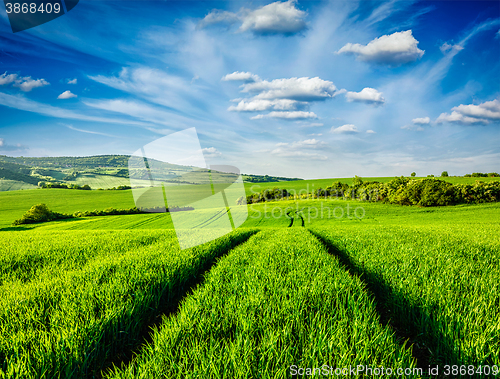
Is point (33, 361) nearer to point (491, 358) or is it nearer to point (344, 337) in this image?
point (344, 337)

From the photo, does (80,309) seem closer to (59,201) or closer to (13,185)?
(59,201)

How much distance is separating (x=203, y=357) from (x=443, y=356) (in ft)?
9.29

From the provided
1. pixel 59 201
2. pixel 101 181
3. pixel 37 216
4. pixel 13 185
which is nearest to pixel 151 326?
pixel 37 216

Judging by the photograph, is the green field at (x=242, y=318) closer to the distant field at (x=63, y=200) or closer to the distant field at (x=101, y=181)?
the distant field at (x=63, y=200)

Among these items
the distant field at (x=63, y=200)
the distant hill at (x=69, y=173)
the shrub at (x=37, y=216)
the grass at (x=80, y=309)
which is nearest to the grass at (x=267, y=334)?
the grass at (x=80, y=309)

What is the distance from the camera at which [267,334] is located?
2.46m

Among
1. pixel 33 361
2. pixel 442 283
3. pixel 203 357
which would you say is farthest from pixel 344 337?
pixel 33 361

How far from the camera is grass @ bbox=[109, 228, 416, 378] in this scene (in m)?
2.03

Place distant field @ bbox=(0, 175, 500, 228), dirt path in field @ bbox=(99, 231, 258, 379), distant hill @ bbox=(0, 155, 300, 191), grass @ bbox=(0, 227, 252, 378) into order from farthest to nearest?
distant hill @ bbox=(0, 155, 300, 191) < distant field @ bbox=(0, 175, 500, 228) < dirt path in field @ bbox=(99, 231, 258, 379) < grass @ bbox=(0, 227, 252, 378)

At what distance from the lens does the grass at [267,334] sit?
2.03m

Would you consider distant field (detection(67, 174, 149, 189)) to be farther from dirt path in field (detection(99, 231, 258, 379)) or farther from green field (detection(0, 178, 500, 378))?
green field (detection(0, 178, 500, 378))

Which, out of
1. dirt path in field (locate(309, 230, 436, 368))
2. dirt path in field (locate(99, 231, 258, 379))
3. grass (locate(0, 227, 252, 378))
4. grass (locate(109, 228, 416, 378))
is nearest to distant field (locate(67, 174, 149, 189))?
grass (locate(0, 227, 252, 378))

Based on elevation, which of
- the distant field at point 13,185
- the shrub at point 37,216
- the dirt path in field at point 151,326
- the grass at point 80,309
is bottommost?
the shrub at point 37,216

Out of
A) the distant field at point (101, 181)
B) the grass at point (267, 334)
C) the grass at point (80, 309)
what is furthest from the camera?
the distant field at point (101, 181)
